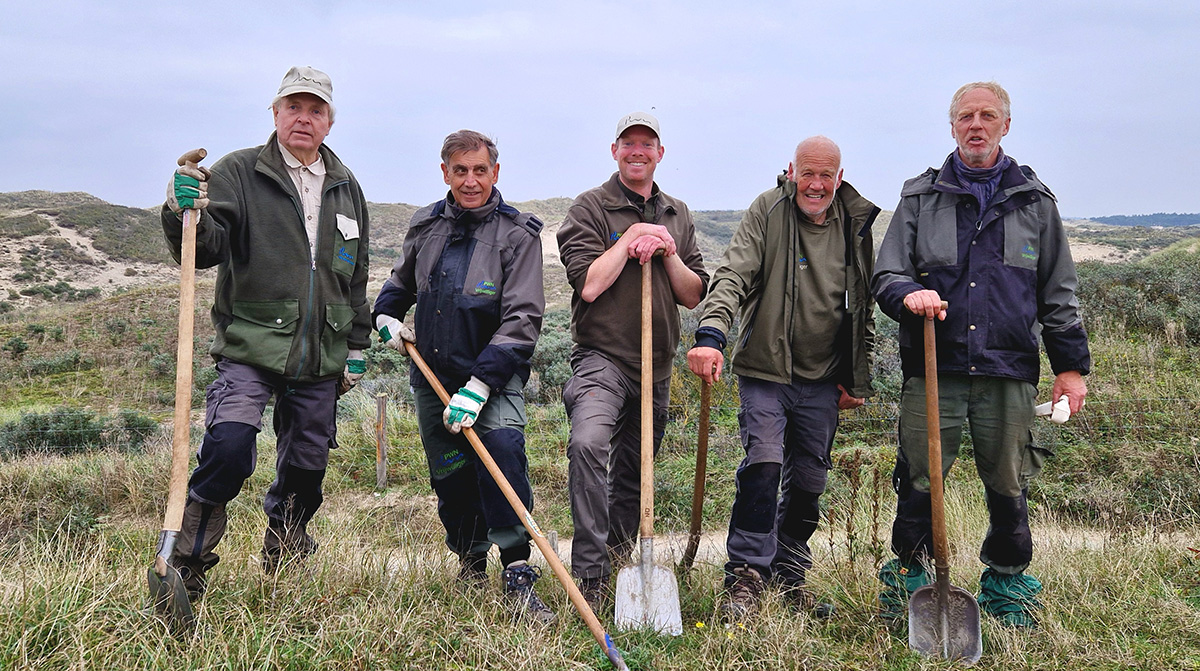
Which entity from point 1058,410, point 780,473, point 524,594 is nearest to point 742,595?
point 780,473

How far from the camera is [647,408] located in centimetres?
362

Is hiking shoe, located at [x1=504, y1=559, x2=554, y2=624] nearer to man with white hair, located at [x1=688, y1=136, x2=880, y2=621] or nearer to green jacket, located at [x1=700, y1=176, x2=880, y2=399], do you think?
man with white hair, located at [x1=688, y1=136, x2=880, y2=621]

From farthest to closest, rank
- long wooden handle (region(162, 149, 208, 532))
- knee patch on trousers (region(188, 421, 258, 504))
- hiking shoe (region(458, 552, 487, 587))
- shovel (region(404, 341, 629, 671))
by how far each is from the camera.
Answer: hiking shoe (region(458, 552, 487, 587))
knee patch on trousers (region(188, 421, 258, 504))
shovel (region(404, 341, 629, 671))
long wooden handle (region(162, 149, 208, 532))

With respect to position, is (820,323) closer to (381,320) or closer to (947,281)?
(947,281)

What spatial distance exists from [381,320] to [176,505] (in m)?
1.38

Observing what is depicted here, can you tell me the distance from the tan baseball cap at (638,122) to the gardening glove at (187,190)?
197 centimetres

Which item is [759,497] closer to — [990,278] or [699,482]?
[699,482]

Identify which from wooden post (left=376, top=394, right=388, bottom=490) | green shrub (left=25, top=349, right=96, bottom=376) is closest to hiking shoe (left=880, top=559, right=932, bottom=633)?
wooden post (left=376, top=394, right=388, bottom=490)

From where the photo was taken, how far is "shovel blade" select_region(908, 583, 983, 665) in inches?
126

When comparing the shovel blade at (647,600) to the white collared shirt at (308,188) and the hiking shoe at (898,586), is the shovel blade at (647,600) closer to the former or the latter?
the hiking shoe at (898,586)

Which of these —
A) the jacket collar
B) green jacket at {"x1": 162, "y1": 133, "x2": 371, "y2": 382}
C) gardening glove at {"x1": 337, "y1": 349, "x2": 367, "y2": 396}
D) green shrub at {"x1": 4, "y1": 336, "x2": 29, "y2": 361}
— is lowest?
green shrub at {"x1": 4, "y1": 336, "x2": 29, "y2": 361}

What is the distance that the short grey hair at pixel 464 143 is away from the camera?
3734mm

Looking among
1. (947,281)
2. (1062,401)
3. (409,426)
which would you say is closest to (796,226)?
(947,281)

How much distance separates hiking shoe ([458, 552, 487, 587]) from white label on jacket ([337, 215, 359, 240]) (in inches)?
66.4
